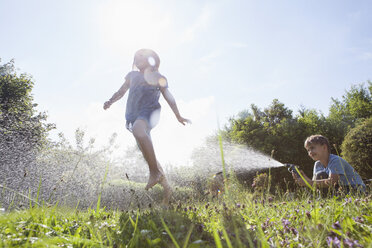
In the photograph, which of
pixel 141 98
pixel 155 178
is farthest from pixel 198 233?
pixel 141 98

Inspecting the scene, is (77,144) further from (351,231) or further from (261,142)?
(351,231)

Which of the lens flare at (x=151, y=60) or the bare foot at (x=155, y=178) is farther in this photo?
the lens flare at (x=151, y=60)

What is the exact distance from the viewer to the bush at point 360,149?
7.80 meters

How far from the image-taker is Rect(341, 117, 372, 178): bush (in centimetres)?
780

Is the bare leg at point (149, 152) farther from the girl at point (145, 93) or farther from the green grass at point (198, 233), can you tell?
the green grass at point (198, 233)

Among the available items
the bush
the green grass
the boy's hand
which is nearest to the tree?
→ the boy's hand

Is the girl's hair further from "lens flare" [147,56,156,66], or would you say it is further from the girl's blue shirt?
the girl's blue shirt

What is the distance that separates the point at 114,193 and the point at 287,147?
342 inches

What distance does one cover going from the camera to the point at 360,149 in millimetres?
7988

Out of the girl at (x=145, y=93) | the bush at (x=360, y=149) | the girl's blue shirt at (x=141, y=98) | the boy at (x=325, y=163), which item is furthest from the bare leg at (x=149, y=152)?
the bush at (x=360, y=149)

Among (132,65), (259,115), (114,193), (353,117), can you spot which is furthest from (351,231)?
(353,117)

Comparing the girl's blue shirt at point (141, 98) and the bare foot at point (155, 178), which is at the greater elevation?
the girl's blue shirt at point (141, 98)

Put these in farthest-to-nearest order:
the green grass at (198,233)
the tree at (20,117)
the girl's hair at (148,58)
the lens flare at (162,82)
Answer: the tree at (20,117)
the girl's hair at (148,58)
the lens flare at (162,82)
the green grass at (198,233)

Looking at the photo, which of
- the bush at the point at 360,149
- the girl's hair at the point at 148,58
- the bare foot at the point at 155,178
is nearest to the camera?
the bare foot at the point at 155,178
